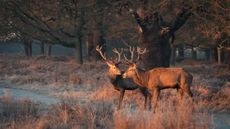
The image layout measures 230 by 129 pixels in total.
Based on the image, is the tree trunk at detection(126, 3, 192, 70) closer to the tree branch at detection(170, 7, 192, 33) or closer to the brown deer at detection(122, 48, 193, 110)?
the tree branch at detection(170, 7, 192, 33)

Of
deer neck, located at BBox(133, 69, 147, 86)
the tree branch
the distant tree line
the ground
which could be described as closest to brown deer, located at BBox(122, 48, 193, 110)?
deer neck, located at BBox(133, 69, 147, 86)

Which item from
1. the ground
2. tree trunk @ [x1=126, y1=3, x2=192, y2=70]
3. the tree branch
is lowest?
the ground

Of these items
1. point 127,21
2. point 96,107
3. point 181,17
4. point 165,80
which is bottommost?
point 96,107

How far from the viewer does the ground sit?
36.3 feet

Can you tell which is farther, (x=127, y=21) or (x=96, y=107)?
(x=127, y=21)

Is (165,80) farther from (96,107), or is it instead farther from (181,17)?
(181,17)

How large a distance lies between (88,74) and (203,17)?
8309mm

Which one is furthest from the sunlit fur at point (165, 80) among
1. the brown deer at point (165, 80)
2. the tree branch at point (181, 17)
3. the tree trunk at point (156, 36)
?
the tree trunk at point (156, 36)

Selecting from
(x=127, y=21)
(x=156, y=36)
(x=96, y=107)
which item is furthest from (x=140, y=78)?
(x=127, y=21)

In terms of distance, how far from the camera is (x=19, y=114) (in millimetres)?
13008

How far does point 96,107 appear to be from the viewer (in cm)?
1412

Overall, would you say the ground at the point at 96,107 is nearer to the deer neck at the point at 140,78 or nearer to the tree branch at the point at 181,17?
the deer neck at the point at 140,78

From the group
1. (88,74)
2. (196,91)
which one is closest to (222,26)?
(196,91)

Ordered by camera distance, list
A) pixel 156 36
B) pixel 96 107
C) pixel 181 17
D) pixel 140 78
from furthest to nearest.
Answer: pixel 156 36
pixel 181 17
pixel 140 78
pixel 96 107
